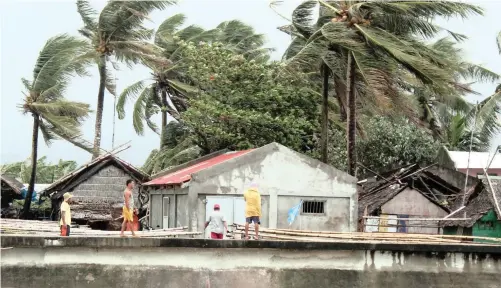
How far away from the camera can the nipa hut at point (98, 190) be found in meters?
25.7

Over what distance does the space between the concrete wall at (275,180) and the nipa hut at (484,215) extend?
298cm

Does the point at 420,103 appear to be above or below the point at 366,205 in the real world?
above

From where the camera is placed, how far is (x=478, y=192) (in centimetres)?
2198

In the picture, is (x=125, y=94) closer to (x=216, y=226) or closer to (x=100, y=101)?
(x=100, y=101)

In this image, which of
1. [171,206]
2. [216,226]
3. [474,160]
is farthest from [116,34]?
[216,226]

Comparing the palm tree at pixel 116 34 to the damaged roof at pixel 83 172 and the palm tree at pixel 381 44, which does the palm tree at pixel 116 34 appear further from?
the palm tree at pixel 381 44

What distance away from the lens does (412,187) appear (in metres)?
24.1

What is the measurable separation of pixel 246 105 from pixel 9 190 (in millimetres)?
8682

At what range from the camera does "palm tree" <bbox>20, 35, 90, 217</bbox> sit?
27250mm

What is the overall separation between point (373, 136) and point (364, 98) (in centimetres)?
730

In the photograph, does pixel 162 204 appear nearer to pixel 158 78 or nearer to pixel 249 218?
pixel 249 218

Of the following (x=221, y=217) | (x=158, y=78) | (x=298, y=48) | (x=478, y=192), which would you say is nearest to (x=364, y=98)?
(x=298, y=48)

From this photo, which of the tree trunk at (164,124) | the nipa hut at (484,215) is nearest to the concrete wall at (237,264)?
the nipa hut at (484,215)

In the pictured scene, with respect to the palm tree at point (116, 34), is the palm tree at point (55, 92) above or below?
below
